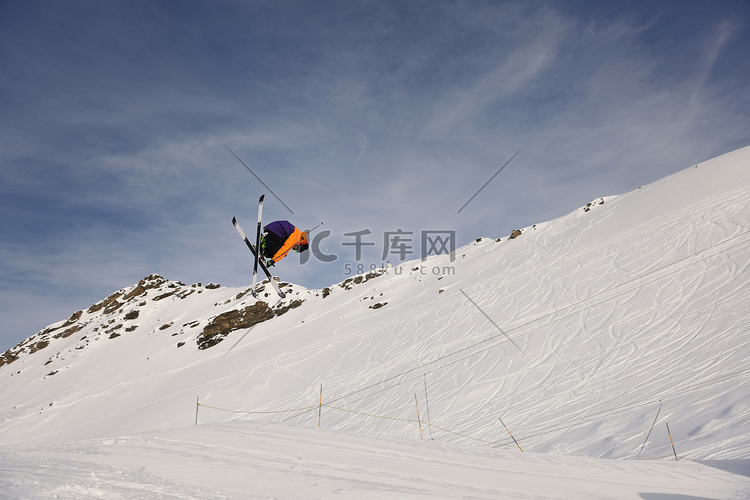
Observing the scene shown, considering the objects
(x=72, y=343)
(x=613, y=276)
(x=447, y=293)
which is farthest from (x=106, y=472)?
(x=72, y=343)

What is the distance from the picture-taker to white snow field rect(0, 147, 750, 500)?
4117mm

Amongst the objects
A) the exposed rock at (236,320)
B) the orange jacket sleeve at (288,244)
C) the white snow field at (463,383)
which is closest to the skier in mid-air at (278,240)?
the orange jacket sleeve at (288,244)

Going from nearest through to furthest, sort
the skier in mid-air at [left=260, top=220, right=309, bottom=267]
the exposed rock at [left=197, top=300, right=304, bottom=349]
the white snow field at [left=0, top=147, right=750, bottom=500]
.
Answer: the white snow field at [left=0, top=147, right=750, bottom=500]
the skier in mid-air at [left=260, top=220, right=309, bottom=267]
the exposed rock at [left=197, top=300, right=304, bottom=349]

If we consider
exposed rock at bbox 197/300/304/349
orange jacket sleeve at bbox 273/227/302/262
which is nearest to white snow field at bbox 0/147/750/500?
exposed rock at bbox 197/300/304/349

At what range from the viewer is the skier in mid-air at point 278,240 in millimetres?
8349

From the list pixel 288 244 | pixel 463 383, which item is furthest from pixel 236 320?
pixel 288 244

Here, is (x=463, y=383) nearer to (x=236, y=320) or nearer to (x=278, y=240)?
(x=278, y=240)

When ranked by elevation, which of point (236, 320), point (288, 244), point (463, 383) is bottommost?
point (463, 383)

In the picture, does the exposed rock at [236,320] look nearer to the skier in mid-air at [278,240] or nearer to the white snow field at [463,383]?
the white snow field at [463,383]

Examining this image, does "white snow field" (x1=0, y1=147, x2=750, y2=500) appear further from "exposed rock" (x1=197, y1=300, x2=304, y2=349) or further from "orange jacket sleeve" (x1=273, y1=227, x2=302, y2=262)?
"orange jacket sleeve" (x1=273, y1=227, x2=302, y2=262)

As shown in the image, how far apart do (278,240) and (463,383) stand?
958cm

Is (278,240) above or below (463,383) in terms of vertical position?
above

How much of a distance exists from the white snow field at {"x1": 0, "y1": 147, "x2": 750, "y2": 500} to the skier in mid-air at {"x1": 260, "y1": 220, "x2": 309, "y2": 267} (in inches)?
136

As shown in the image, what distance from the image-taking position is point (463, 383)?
14266mm
